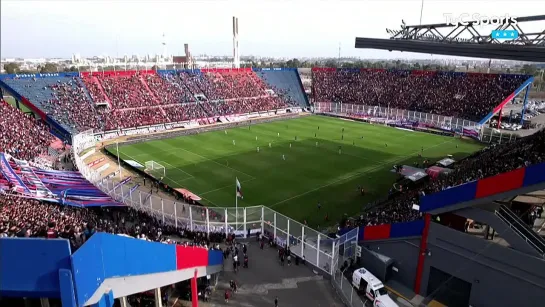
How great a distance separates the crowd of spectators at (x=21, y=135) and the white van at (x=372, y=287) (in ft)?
89.2

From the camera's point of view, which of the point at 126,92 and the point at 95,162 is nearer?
the point at 95,162

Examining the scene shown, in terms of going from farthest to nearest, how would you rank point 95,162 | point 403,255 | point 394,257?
point 95,162, point 394,257, point 403,255

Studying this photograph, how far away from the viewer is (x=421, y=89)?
62844mm

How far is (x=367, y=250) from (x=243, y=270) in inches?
245

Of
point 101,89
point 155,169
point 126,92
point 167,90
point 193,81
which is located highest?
point 193,81

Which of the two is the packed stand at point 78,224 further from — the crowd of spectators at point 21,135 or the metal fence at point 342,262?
the crowd of spectators at point 21,135

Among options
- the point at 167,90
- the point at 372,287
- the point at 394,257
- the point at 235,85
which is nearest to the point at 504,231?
the point at 394,257

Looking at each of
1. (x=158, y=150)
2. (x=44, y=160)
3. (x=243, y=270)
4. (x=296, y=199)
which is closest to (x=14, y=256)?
(x=243, y=270)

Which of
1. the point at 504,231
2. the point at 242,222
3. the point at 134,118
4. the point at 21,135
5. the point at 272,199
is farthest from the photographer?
the point at 134,118

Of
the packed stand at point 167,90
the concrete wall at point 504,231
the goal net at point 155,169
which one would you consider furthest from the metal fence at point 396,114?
the concrete wall at point 504,231

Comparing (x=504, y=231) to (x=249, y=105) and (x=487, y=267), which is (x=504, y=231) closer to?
(x=487, y=267)

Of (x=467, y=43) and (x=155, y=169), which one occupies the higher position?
(x=467, y=43)

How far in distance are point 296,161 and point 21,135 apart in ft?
87.2

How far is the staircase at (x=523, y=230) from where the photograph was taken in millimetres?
13328
